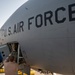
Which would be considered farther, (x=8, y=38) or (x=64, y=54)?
(x=8, y=38)

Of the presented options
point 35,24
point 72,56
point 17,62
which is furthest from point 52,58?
point 17,62

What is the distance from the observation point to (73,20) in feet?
15.9

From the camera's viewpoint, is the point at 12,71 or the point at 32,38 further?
the point at 12,71

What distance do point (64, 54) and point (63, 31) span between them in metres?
0.62

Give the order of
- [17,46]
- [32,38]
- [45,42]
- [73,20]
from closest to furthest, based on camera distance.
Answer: [73,20], [45,42], [32,38], [17,46]

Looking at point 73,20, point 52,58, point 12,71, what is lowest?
point 12,71

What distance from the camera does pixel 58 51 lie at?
5266 mm

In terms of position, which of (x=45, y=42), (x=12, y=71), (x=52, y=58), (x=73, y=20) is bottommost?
(x=12, y=71)

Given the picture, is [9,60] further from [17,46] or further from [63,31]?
[63,31]

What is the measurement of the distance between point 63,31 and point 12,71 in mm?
3155

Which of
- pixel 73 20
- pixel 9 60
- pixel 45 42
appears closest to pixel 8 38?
pixel 9 60

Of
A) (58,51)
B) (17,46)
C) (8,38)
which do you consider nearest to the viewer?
(58,51)

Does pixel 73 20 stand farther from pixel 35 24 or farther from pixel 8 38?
pixel 8 38

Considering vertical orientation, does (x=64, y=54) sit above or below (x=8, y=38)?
below
